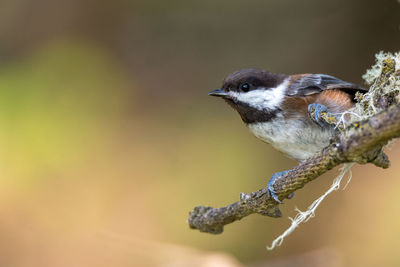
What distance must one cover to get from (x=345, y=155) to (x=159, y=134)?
9.51ft

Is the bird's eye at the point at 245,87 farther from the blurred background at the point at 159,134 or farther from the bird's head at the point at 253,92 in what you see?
the blurred background at the point at 159,134

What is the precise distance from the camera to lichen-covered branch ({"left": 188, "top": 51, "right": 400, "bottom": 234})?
41.5 inches

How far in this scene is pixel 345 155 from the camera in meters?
1.17

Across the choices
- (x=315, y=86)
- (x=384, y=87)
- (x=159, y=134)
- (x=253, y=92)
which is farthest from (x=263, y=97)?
(x=159, y=134)

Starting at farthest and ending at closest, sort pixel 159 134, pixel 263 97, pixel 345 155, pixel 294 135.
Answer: pixel 159 134 → pixel 263 97 → pixel 294 135 → pixel 345 155

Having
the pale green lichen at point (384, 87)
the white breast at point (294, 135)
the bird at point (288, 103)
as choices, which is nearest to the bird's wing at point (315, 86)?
the bird at point (288, 103)

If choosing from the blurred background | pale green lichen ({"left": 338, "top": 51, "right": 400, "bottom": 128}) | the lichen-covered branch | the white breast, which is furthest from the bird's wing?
the blurred background

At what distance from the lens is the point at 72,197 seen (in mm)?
3600

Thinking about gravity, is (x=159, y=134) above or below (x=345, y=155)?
above

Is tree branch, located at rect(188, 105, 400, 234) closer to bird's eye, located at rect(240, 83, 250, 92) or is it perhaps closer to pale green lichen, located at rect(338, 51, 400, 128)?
pale green lichen, located at rect(338, 51, 400, 128)

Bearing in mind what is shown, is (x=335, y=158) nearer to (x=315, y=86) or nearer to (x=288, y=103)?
(x=288, y=103)

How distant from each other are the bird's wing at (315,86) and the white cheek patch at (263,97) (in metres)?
0.05

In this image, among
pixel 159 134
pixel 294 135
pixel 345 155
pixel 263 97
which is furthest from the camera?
pixel 159 134

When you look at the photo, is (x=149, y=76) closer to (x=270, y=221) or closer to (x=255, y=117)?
(x=270, y=221)
